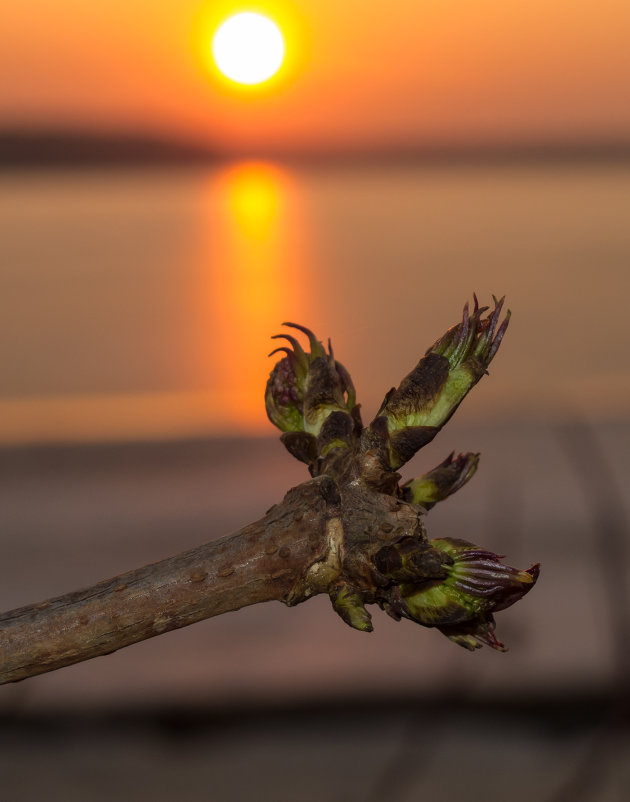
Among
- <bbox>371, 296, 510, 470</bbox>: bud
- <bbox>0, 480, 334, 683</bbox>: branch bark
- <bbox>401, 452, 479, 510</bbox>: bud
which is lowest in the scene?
<bbox>0, 480, 334, 683</bbox>: branch bark

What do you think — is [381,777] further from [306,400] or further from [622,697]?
[306,400]

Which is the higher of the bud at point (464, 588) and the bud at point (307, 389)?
the bud at point (307, 389)

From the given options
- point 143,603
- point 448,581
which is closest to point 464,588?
point 448,581

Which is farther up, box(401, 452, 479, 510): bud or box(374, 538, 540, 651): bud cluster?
box(401, 452, 479, 510): bud

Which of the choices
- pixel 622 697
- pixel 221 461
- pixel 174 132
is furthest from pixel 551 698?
pixel 174 132

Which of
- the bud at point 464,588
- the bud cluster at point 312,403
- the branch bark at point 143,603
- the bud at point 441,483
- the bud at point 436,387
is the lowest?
the bud at point 464,588

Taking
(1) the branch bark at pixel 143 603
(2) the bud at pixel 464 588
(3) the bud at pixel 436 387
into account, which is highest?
(3) the bud at pixel 436 387
